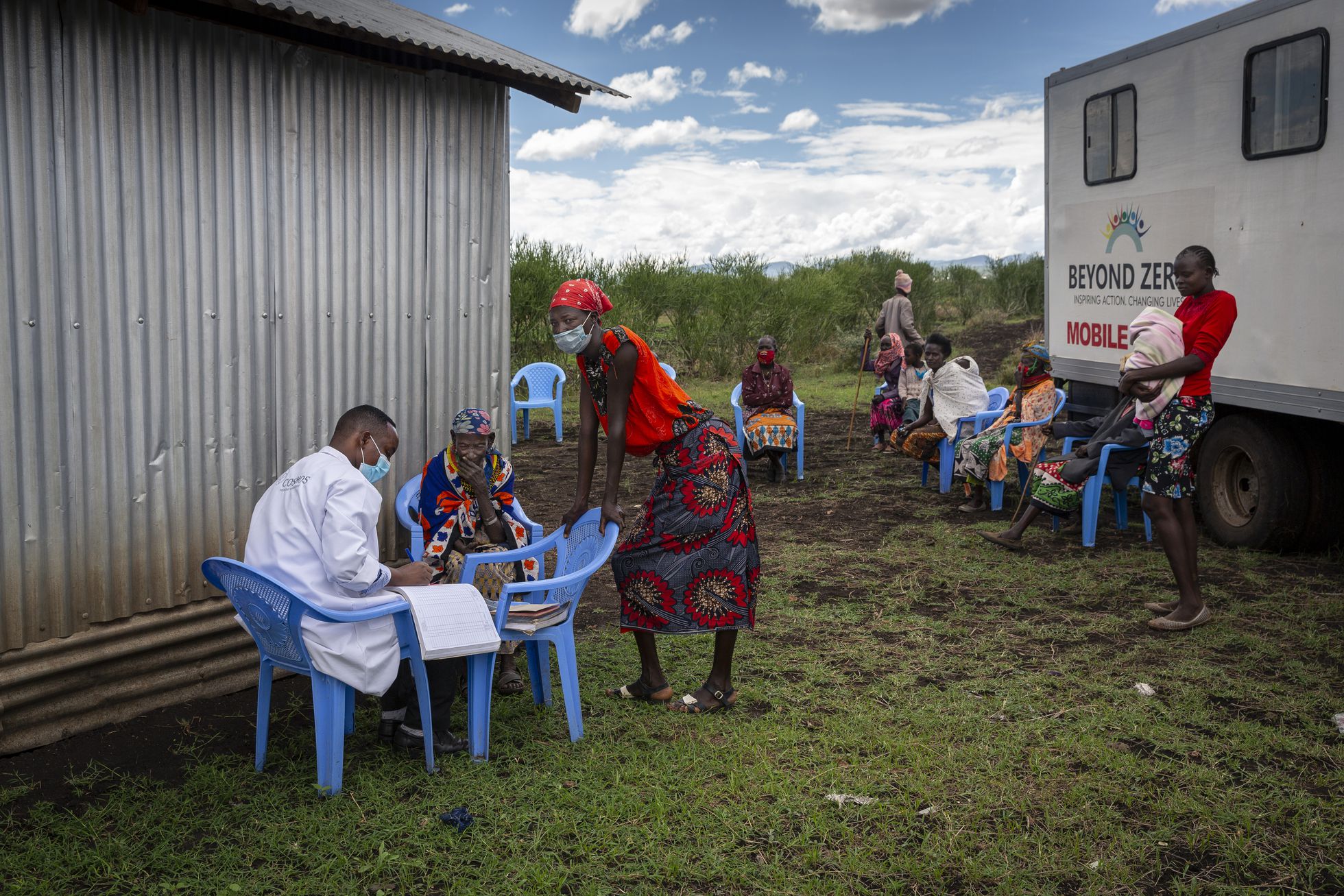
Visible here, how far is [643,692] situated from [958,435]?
501 cm

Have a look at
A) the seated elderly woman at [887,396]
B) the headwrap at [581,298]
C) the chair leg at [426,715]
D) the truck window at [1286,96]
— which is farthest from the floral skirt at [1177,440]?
the seated elderly woman at [887,396]

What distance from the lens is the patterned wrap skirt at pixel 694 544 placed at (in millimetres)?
4281

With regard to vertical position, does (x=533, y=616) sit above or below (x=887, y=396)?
below

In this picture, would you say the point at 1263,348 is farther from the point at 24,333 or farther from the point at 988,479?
the point at 24,333

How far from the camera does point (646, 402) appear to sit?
4250mm

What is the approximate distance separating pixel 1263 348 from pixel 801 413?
393 cm

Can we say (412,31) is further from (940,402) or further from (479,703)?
(940,402)

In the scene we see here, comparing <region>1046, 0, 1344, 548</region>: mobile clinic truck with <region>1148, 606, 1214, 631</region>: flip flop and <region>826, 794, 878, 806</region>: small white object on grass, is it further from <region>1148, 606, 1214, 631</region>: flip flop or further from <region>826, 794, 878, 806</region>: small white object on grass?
<region>826, 794, 878, 806</region>: small white object on grass

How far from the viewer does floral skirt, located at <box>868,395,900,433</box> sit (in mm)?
10797

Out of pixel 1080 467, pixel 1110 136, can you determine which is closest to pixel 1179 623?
pixel 1080 467

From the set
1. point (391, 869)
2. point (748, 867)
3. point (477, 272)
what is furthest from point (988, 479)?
point (391, 869)

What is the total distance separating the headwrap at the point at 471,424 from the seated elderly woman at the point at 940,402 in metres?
5.10

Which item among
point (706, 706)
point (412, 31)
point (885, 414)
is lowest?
point (706, 706)

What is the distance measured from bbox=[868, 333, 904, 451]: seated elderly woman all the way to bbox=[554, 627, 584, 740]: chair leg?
6942 millimetres
